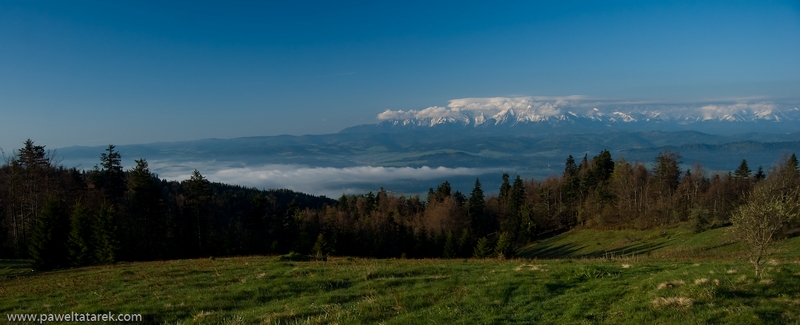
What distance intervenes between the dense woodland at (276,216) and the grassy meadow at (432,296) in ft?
25.8

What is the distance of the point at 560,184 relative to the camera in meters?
84.8

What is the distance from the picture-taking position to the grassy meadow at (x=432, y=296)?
7527 mm

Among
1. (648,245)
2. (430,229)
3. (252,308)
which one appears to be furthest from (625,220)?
(252,308)

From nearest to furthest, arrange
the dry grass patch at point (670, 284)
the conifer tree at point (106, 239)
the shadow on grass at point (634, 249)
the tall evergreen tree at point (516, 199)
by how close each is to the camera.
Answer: the dry grass patch at point (670, 284)
the conifer tree at point (106, 239)
the shadow on grass at point (634, 249)
the tall evergreen tree at point (516, 199)

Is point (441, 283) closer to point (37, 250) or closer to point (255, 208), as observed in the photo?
point (37, 250)

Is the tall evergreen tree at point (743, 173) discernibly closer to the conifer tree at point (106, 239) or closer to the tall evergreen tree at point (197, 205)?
the tall evergreen tree at point (197, 205)

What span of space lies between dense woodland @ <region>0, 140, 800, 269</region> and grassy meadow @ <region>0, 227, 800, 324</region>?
310 inches

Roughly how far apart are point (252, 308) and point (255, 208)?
4300 cm

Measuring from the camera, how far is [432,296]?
9.96 meters

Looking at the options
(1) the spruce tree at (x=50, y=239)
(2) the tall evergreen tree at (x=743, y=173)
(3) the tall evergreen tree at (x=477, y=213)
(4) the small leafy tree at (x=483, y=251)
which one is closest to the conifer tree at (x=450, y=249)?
(4) the small leafy tree at (x=483, y=251)

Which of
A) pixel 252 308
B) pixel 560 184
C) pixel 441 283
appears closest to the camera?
pixel 252 308

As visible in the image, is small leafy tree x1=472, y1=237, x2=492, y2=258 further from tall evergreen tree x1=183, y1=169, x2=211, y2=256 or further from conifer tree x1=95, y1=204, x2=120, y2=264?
conifer tree x1=95, y1=204, x2=120, y2=264

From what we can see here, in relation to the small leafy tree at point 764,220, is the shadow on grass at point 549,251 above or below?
below

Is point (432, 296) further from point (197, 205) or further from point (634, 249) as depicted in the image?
point (634, 249)
